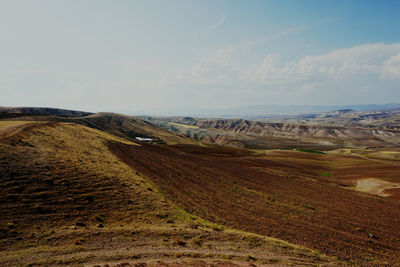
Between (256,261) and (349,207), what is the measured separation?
1920cm

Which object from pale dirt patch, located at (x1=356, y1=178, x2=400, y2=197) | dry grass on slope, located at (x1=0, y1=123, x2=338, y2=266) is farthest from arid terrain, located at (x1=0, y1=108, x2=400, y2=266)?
pale dirt patch, located at (x1=356, y1=178, x2=400, y2=197)

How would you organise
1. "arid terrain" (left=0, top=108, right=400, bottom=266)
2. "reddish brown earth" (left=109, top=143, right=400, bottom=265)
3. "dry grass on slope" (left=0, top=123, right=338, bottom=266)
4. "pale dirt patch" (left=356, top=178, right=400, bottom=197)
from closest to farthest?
"dry grass on slope" (left=0, top=123, right=338, bottom=266) → "arid terrain" (left=0, top=108, right=400, bottom=266) → "reddish brown earth" (left=109, top=143, right=400, bottom=265) → "pale dirt patch" (left=356, top=178, right=400, bottom=197)

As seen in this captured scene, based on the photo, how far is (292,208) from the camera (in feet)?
77.3

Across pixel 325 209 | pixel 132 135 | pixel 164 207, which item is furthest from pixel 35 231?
pixel 132 135

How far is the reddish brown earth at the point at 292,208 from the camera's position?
1708 centimetres

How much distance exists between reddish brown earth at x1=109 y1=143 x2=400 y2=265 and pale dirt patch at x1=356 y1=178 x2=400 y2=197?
4.05m

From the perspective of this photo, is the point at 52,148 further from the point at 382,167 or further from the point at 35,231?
the point at 382,167

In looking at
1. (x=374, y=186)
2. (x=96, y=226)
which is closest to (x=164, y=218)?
(x=96, y=226)

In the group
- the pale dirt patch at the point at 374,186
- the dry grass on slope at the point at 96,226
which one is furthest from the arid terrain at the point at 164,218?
the pale dirt patch at the point at 374,186

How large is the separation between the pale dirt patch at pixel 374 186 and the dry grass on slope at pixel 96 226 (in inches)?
1102

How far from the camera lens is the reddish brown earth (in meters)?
17.1

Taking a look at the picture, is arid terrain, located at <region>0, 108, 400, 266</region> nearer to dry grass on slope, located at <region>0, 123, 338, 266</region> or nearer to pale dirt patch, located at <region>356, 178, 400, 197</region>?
dry grass on slope, located at <region>0, 123, 338, 266</region>

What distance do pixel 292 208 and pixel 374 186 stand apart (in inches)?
983

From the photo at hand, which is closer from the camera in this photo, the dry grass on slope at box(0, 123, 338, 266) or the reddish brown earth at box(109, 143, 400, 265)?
the dry grass on slope at box(0, 123, 338, 266)
